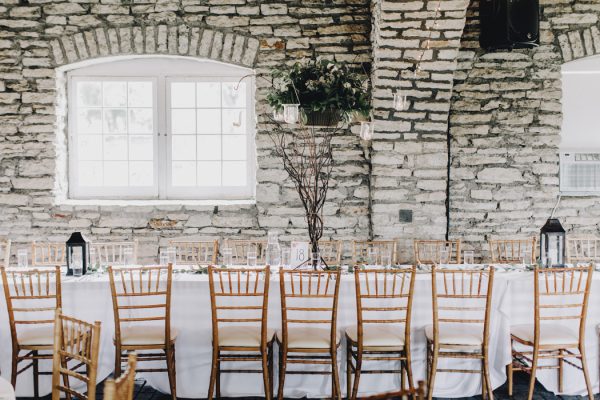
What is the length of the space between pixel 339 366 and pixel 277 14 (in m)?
3.37

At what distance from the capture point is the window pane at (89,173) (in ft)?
19.6

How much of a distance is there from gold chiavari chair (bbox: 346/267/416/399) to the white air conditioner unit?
271 cm

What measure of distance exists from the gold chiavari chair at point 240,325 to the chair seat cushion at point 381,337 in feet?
1.74

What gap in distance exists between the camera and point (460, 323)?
3.80 metres

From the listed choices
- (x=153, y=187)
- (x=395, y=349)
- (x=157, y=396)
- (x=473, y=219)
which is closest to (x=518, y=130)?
(x=473, y=219)

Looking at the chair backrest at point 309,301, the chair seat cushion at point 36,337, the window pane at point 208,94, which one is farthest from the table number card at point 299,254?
the window pane at point 208,94

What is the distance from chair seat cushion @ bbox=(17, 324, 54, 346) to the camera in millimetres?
3557

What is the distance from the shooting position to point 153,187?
19.4 feet

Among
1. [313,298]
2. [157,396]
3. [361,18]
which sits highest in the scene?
[361,18]

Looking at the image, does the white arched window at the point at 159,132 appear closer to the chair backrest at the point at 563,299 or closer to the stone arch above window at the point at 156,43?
the stone arch above window at the point at 156,43

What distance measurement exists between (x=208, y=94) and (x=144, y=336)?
9.87ft

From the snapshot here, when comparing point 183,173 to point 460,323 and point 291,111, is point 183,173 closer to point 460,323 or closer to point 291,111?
point 291,111

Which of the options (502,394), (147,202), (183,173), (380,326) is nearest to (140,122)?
(183,173)

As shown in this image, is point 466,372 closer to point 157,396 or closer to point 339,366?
point 339,366
